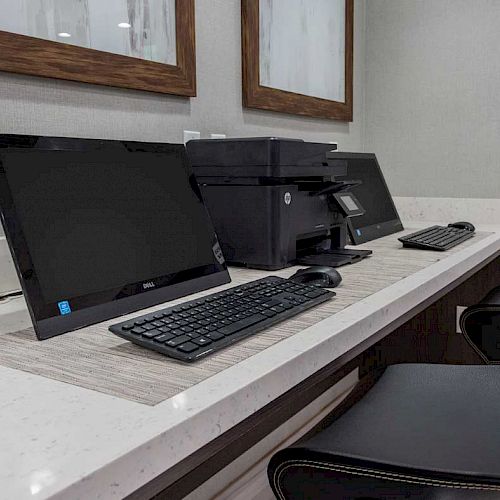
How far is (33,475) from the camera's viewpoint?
1.54ft

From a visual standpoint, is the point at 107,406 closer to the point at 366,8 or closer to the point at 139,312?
the point at 139,312

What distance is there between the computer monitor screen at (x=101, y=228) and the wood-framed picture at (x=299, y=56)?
28.8 inches

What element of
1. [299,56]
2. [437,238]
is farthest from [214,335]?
[299,56]

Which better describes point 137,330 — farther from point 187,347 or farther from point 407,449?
point 407,449

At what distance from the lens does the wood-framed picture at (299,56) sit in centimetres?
186

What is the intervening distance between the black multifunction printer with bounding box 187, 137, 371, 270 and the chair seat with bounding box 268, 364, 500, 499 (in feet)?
1.29

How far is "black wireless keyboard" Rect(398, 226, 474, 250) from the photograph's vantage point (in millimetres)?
1648

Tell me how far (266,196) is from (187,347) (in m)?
0.64

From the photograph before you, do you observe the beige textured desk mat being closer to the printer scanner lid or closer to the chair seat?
the chair seat

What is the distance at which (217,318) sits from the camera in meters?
0.87

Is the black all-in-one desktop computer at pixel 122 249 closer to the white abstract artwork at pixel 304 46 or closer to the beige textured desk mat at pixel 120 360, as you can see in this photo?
the beige textured desk mat at pixel 120 360

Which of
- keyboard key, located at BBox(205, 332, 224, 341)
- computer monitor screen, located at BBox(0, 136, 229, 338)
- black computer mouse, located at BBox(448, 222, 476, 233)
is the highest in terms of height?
computer monitor screen, located at BBox(0, 136, 229, 338)

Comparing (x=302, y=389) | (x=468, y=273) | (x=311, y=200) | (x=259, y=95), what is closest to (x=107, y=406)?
(x=302, y=389)

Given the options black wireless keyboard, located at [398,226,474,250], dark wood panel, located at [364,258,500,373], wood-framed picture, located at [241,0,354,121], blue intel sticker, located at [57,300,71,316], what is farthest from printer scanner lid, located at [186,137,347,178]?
dark wood panel, located at [364,258,500,373]
